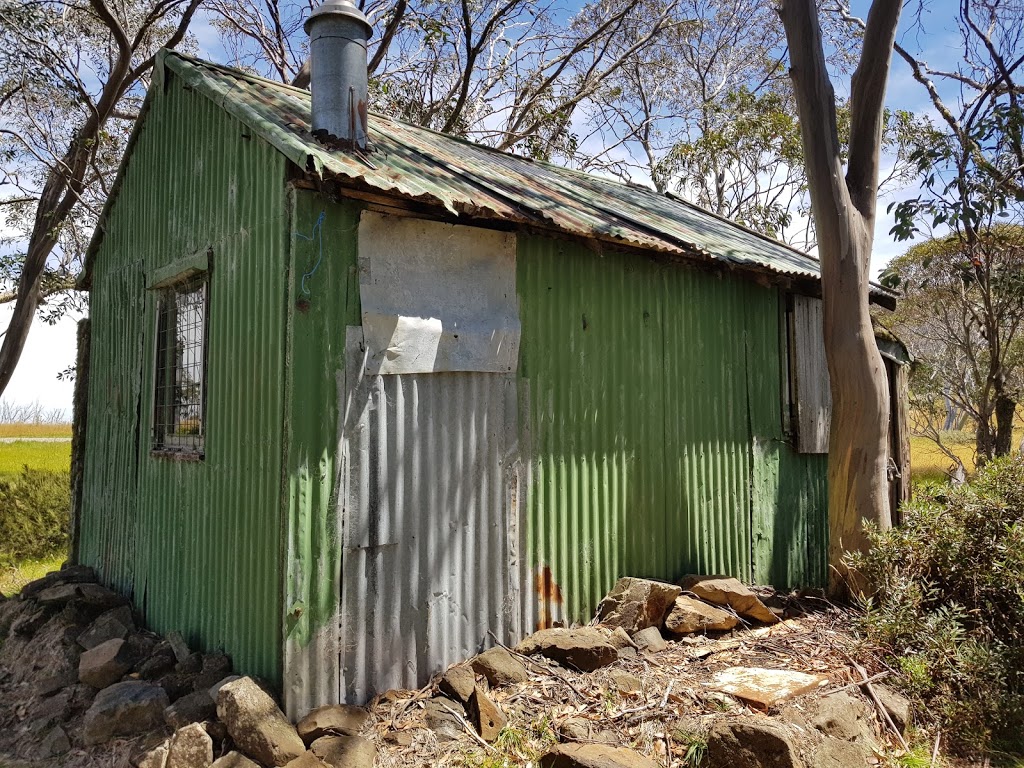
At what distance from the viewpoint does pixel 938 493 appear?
20.2ft

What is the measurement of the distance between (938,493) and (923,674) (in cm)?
193

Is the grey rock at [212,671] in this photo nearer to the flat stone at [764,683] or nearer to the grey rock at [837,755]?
the flat stone at [764,683]

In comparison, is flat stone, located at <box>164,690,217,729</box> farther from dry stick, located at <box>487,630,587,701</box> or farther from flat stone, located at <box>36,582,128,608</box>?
flat stone, located at <box>36,582,128,608</box>

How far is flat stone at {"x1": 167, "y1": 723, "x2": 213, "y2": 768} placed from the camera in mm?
3965

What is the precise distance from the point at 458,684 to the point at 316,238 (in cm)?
296

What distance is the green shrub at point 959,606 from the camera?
15.2ft

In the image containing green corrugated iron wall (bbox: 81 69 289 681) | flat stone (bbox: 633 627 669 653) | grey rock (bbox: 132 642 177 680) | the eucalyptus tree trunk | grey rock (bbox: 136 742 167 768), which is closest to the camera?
grey rock (bbox: 136 742 167 768)

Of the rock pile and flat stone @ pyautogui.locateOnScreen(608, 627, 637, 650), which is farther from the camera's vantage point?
flat stone @ pyautogui.locateOnScreen(608, 627, 637, 650)

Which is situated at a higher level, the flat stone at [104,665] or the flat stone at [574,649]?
the flat stone at [574,649]

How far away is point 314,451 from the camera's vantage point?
174 inches

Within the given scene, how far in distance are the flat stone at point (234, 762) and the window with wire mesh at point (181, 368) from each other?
2394 millimetres

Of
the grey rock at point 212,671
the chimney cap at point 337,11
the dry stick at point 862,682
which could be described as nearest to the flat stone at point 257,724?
the grey rock at point 212,671

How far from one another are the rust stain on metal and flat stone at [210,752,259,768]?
7.49ft

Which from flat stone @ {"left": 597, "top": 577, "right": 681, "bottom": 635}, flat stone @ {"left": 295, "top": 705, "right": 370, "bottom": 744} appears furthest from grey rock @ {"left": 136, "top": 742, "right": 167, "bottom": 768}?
flat stone @ {"left": 597, "top": 577, "right": 681, "bottom": 635}
